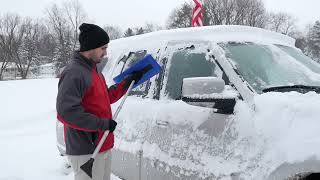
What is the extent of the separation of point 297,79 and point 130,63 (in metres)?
1.75

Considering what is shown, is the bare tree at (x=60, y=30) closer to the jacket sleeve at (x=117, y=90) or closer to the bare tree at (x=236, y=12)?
the bare tree at (x=236, y=12)

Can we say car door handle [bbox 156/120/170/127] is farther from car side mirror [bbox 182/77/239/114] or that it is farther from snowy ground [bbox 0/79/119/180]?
snowy ground [bbox 0/79/119/180]

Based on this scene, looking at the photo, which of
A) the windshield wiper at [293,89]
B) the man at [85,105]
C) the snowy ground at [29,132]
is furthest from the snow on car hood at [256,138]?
the snowy ground at [29,132]

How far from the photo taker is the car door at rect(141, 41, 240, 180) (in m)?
3.12

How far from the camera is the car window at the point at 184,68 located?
11.8 feet

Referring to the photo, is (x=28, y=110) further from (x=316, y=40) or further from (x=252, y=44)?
(x=316, y=40)

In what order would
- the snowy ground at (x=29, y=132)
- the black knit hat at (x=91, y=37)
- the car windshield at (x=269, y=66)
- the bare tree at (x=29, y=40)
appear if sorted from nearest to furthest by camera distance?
1. the black knit hat at (x=91, y=37)
2. the car windshield at (x=269, y=66)
3. the snowy ground at (x=29, y=132)
4. the bare tree at (x=29, y=40)

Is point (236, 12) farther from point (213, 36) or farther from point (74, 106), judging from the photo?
point (74, 106)

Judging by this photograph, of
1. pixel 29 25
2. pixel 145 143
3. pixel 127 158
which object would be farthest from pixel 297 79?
pixel 29 25

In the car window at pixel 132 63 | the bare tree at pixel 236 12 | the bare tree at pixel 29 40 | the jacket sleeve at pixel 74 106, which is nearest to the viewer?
the jacket sleeve at pixel 74 106

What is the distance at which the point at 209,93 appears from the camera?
2932mm

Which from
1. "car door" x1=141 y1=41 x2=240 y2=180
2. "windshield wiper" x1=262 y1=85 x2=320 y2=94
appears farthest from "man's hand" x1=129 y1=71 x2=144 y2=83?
"windshield wiper" x1=262 y1=85 x2=320 y2=94

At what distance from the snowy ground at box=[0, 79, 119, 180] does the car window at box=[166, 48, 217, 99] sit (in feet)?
4.42

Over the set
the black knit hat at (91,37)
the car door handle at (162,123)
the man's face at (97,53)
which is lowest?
the car door handle at (162,123)
